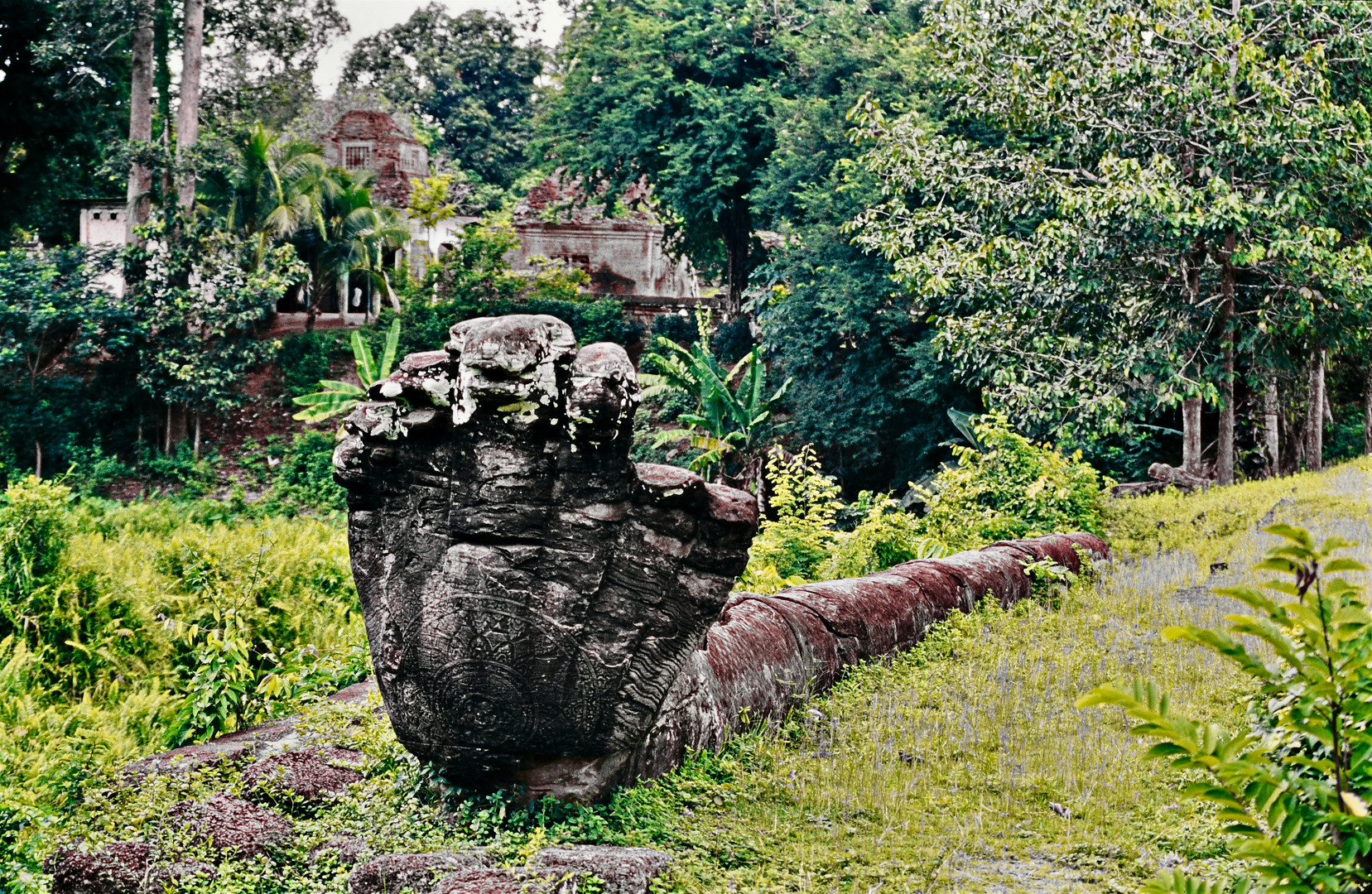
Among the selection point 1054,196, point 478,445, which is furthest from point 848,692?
point 1054,196

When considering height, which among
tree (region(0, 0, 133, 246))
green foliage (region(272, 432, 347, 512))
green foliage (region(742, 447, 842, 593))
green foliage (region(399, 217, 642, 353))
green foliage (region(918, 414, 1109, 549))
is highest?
tree (region(0, 0, 133, 246))

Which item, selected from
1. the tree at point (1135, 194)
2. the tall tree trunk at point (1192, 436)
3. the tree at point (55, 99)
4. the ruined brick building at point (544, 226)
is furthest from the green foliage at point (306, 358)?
the tall tree trunk at point (1192, 436)

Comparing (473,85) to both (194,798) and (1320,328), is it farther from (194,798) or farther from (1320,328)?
(194,798)

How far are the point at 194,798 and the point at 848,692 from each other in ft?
11.4

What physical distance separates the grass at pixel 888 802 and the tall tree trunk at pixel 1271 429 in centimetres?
1115

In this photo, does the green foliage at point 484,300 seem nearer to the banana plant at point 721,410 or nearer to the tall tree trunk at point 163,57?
the banana plant at point 721,410

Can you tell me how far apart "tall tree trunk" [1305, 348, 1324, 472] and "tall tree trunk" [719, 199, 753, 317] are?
41.4ft

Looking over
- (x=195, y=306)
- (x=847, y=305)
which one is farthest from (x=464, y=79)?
(x=847, y=305)

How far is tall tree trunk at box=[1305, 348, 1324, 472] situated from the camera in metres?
16.8

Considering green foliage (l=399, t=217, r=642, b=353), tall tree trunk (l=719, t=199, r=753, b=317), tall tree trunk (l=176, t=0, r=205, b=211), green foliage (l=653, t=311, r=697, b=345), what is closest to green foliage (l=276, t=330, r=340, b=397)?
green foliage (l=399, t=217, r=642, b=353)

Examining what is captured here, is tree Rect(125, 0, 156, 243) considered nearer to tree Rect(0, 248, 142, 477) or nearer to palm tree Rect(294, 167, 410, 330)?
tree Rect(0, 248, 142, 477)

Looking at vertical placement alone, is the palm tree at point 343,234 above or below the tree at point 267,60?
below

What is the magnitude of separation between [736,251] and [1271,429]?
1335 centimetres

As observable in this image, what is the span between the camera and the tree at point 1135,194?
43.2 ft
